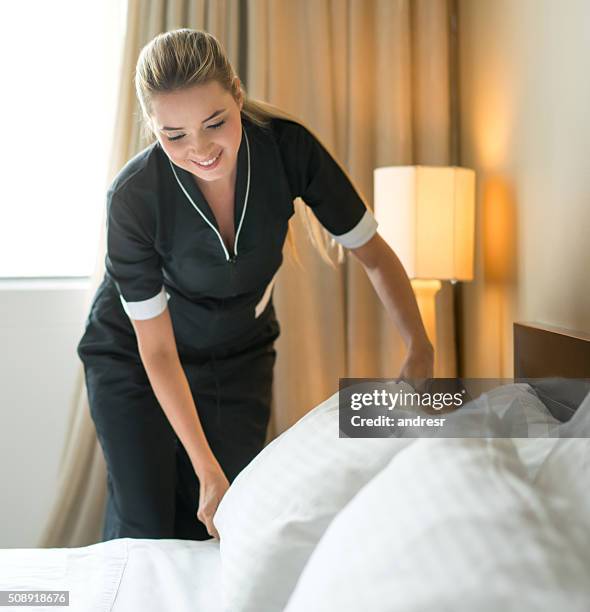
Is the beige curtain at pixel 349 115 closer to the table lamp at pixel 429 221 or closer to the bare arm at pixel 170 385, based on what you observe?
the table lamp at pixel 429 221

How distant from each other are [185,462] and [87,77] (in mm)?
1366

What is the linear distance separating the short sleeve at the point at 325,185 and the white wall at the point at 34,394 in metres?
1.10

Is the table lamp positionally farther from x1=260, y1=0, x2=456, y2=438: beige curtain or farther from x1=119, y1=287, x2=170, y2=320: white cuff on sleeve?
x1=119, y1=287, x2=170, y2=320: white cuff on sleeve

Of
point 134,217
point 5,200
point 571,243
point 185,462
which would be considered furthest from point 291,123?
point 5,200

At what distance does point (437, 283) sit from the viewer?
6.91 feet

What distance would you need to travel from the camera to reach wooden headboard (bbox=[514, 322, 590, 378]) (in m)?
1.23

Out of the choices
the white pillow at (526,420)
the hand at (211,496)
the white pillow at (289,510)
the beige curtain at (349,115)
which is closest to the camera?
the white pillow at (526,420)

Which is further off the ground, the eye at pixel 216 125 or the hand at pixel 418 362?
the eye at pixel 216 125

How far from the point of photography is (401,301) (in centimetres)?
156

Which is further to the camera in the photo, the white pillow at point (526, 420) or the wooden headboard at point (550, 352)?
the wooden headboard at point (550, 352)

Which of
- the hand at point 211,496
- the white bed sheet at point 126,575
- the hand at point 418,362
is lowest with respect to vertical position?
the white bed sheet at point 126,575

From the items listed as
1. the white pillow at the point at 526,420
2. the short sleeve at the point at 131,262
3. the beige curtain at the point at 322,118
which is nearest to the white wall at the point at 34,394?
the beige curtain at the point at 322,118

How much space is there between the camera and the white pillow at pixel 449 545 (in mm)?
633

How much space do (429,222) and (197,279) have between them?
A: 675 mm
